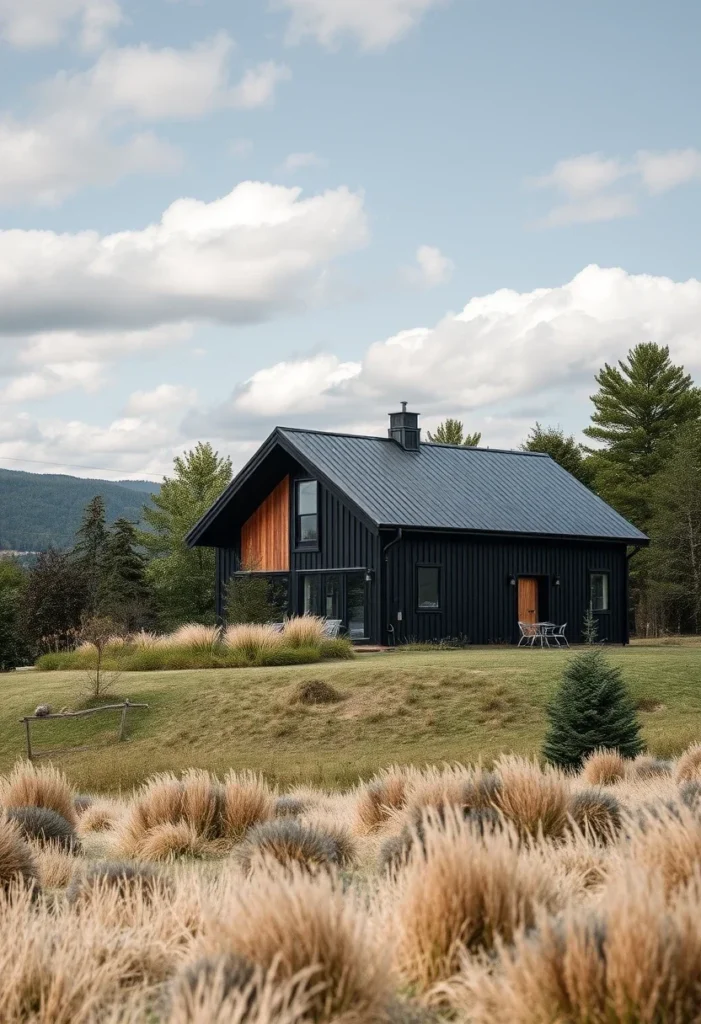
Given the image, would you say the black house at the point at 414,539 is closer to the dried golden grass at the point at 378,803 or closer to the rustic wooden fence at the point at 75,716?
the rustic wooden fence at the point at 75,716

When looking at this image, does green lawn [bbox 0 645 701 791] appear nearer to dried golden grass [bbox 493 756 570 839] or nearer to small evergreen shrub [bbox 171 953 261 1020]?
dried golden grass [bbox 493 756 570 839]

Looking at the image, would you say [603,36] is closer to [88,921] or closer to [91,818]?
[91,818]

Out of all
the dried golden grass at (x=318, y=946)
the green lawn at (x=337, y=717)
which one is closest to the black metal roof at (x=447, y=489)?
the green lawn at (x=337, y=717)

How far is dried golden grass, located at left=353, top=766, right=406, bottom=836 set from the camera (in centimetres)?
948

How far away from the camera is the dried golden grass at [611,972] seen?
4.04m

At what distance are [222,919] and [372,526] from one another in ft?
84.2

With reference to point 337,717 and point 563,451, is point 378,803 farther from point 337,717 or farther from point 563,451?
A: point 563,451

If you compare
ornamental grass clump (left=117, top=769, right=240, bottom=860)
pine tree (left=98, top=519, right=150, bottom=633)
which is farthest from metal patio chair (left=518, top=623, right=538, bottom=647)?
ornamental grass clump (left=117, top=769, right=240, bottom=860)

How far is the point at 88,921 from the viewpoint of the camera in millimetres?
5758

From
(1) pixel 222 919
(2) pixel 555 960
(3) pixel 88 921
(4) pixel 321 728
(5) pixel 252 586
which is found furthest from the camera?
(5) pixel 252 586

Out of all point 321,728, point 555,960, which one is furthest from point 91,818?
point 321,728

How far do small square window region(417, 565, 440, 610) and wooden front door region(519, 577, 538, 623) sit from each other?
3114 millimetres

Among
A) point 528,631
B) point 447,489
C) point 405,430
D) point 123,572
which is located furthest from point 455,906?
point 123,572

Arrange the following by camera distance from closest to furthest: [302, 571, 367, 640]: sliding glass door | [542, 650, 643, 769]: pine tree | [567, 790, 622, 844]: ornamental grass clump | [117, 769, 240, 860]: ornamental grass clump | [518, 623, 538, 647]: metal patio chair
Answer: [567, 790, 622, 844]: ornamental grass clump → [117, 769, 240, 860]: ornamental grass clump → [542, 650, 643, 769]: pine tree → [302, 571, 367, 640]: sliding glass door → [518, 623, 538, 647]: metal patio chair
